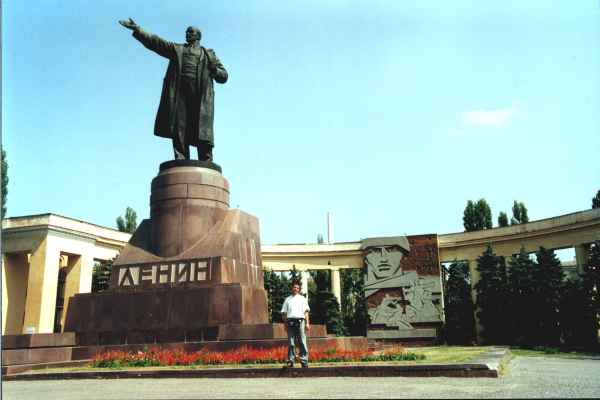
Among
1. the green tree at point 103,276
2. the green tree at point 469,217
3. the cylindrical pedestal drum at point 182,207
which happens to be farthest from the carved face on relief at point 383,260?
the cylindrical pedestal drum at point 182,207

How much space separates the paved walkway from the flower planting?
158 centimetres

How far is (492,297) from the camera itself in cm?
3069

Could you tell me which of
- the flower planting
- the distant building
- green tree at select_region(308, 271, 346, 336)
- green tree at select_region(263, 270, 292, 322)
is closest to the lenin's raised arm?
the flower planting

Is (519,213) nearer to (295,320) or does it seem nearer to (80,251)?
(80,251)

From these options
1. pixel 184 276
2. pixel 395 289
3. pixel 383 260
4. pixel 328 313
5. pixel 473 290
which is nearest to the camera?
pixel 184 276

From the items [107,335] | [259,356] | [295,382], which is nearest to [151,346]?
[107,335]

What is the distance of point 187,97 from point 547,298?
21610 mm

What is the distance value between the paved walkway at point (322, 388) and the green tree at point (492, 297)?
24.0 meters

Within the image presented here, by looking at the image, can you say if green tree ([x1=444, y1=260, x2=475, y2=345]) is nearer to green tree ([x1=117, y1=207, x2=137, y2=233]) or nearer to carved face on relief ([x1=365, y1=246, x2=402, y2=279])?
carved face on relief ([x1=365, y1=246, x2=402, y2=279])

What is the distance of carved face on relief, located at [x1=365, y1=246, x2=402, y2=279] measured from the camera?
1267 inches

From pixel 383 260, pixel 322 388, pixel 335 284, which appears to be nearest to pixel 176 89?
pixel 322 388

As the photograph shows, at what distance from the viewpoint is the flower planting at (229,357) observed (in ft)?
29.4

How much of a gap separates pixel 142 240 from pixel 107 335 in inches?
96.1

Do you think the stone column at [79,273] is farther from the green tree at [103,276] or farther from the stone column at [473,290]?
the stone column at [473,290]
